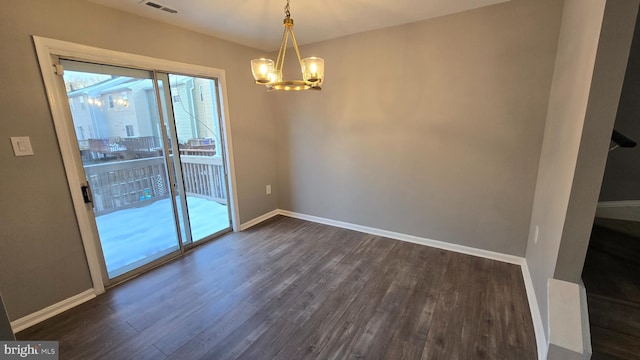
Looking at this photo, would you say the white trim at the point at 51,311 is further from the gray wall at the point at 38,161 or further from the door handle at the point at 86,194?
the door handle at the point at 86,194

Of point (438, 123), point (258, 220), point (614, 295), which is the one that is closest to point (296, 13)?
point (438, 123)

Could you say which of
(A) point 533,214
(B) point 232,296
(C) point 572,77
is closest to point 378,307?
(B) point 232,296

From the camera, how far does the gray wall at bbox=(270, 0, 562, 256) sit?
244cm

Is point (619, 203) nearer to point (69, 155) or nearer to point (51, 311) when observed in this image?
point (69, 155)

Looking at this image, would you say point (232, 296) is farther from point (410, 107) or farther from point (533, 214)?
point (533, 214)

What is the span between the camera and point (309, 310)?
217 centimetres

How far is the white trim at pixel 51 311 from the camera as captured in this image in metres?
2.01

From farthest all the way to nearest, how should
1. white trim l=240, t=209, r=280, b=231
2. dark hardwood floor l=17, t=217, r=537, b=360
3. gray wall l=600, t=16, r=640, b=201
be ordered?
white trim l=240, t=209, r=280, b=231 < gray wall l=600, t=16, r=640, b=201 < dark hardwood floor l=17, t=217, r=537, b=360

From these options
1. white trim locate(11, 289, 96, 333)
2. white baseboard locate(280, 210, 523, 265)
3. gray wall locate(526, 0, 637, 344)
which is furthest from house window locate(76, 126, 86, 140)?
gray wall locate(526, 0, 637, 344)

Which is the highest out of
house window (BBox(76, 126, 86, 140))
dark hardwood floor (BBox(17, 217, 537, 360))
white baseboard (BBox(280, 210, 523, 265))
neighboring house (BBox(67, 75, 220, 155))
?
neighboring house (BBox(67, 75, 220, 155))

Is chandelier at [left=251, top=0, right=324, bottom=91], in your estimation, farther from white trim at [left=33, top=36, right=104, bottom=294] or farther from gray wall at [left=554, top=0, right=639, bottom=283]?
white trim at [left=33, top=36, right=104, bottom=294]

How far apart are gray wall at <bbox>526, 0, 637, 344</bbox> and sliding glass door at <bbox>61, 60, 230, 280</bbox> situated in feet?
11.1

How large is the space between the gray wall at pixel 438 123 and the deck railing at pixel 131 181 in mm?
1781

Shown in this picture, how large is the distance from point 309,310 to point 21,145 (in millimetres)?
2517
